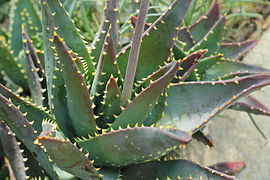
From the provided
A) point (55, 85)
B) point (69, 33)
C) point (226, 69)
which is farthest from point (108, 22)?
point (226, 69)

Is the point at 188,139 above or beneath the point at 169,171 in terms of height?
above

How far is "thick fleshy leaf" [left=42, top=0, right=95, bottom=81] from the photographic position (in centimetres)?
91

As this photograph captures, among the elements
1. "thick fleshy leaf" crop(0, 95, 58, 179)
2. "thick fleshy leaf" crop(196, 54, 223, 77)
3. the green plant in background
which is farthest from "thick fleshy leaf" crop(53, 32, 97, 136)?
"thick fleshy leaf" crop(196, 54, 223, 77)

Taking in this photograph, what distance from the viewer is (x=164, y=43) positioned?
0.98 meters

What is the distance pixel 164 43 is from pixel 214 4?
47 centimetres

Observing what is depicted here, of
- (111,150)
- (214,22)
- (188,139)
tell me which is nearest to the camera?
(188,139)

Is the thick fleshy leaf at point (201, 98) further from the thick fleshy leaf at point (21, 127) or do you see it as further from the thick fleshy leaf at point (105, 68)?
the thick fleshy leaf at point (21, 127)

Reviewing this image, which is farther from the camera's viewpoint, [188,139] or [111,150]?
[111,150]

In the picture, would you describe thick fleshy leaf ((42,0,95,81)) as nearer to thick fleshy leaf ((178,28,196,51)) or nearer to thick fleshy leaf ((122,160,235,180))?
thick fleshy leaf ((122,160,235,180))

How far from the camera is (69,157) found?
794mm

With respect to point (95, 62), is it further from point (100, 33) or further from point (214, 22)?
point (214, 22)

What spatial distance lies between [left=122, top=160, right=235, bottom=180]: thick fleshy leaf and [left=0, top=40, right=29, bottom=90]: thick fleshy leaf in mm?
621

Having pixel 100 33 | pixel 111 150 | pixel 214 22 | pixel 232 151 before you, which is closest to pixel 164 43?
pixel 100 33

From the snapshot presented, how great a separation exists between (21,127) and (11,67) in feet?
1.76
